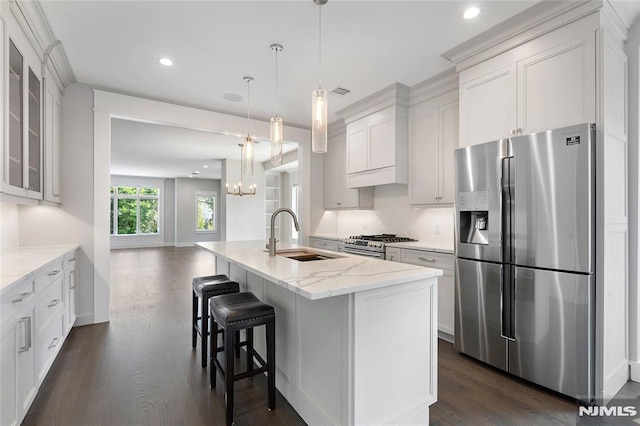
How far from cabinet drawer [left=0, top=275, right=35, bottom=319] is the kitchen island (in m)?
1.16

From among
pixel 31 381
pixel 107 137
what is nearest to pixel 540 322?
pixel 31 381

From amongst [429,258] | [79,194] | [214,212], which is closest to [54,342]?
[79,194]

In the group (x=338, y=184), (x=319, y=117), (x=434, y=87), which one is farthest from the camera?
(x=338, y=184)

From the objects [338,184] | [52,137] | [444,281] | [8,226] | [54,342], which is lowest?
[54,342]

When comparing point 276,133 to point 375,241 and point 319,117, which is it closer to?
point 319,117

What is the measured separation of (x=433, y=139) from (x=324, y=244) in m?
2.25

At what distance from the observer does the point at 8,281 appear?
5.08 feet

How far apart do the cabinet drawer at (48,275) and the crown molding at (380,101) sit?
3659 mm

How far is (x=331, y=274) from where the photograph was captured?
1.67 m

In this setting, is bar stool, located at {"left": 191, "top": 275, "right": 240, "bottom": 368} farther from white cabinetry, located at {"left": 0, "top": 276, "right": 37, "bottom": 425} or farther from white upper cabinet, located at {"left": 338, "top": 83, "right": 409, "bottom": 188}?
white upper cabinet, located at {"left": 338, "top": 83, "right": 409, "bottom": 188}

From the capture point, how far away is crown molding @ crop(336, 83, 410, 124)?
367cm

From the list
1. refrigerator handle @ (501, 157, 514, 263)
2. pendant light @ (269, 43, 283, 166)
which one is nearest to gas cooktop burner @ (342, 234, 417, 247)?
refrigerator handle @ (501, 157, 514, 263)

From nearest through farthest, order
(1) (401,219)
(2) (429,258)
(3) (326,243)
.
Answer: (2) (429,258) < (1) (401,219) < (3) (326,243)

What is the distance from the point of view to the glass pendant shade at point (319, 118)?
2064mm
